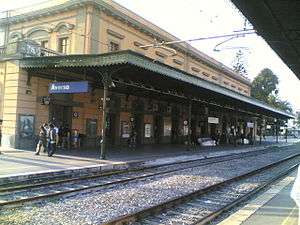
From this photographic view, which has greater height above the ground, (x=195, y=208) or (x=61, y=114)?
(x=61, y=114)

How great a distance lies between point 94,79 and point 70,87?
4.42 m

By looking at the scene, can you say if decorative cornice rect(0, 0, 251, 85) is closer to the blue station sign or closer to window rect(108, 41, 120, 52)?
window rect(108, 41, 120, 52)

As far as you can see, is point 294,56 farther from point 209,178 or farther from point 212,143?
point 212,143

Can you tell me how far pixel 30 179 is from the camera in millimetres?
12875

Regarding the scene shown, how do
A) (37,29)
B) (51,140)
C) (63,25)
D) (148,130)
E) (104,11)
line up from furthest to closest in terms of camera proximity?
(148,130), (37,29), (63,25), (104,11), (51,140)

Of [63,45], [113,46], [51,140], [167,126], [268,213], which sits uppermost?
[113,46]

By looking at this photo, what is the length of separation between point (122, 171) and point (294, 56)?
8379 mm

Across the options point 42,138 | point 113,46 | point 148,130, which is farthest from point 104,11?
point 42,138

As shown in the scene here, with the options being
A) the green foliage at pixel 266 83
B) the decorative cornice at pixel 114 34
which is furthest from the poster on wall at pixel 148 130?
the green foliage at pixel 266 83

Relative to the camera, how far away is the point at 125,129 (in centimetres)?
2962

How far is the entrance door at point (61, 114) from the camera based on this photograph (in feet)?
77.0

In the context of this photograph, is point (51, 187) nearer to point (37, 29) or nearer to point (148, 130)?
point (37, 29)

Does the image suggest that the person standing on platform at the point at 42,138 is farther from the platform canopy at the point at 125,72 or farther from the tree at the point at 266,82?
the tree at the point at 266,82

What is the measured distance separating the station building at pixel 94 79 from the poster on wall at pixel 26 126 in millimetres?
51
